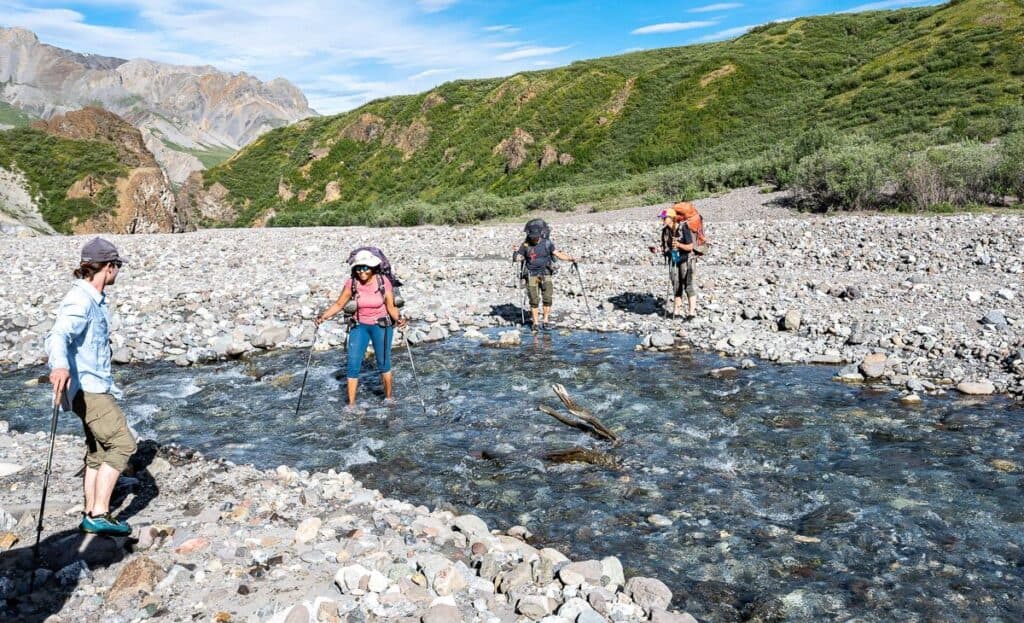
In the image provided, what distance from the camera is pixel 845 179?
28625 millimetres

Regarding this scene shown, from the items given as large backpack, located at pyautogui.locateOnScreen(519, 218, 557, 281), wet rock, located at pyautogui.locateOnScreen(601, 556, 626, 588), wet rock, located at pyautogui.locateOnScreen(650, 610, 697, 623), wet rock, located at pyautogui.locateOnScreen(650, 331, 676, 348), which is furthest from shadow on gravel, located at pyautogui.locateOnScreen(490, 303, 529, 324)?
wet rock, located at pyautogui.locateOnScreen(650, 610, 697, 623)

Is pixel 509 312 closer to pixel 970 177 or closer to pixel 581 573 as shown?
pixel 581 573

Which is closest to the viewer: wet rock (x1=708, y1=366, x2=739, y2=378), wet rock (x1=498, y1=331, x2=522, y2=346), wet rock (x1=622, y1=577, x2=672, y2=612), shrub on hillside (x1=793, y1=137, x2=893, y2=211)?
wet rock (x1=622, y1=577, x2=672, y2=612)

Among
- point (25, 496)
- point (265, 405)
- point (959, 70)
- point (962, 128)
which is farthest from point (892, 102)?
point (25, 496)

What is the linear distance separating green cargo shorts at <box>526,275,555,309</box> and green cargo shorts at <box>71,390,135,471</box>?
1087cm

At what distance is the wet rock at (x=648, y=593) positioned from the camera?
532cm

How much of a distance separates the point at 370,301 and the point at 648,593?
671 centimetres

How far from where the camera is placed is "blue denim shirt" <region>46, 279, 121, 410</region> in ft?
18.3

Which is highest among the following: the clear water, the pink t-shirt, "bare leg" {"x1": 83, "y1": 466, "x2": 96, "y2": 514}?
the pink t-shirt

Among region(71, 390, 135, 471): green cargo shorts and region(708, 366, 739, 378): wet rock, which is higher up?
region(71, 390, 135, 471): green cargo shorts

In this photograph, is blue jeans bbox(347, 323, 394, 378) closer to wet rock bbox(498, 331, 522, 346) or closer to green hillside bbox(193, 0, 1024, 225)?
wet rock bbox(498, 331, 522, 346)

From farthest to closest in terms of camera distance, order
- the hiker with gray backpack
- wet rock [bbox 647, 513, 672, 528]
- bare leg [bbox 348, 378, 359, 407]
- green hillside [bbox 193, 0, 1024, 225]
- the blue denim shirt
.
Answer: green hillside [bbox 193, 0, 1024, 225], the hiker with gray backpack, bare leg [bbox 348, 378, 359, 407], wet rock [bbox 647, 513, 672, 528], the blue denim shirt

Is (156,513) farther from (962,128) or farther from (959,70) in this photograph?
(959,70)

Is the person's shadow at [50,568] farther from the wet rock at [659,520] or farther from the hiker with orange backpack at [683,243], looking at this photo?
the hiker with orange backpack at [683,243]
